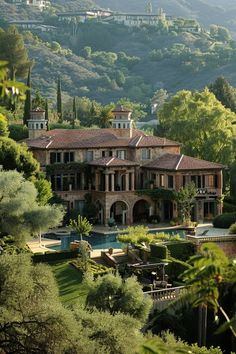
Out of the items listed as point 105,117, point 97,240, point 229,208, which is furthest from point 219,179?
point 105,117

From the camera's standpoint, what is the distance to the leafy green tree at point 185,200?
4702 cm

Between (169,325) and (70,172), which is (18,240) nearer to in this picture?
(169,325)

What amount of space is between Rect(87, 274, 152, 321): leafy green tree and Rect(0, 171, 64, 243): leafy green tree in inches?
381

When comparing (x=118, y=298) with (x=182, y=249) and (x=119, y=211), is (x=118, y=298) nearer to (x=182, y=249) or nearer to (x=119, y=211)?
(x=182, y=249)

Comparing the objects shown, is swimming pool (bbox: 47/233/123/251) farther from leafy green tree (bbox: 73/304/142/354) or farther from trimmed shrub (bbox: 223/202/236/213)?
leafy green tree (bbox: 73/304/142/354)

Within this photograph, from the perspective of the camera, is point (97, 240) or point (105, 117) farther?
point (105, 117)

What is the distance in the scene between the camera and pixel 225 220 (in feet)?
147

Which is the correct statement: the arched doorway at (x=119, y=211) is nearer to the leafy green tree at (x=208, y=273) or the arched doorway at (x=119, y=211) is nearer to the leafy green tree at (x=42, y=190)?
the leafy green tree at (x=42, y=190)

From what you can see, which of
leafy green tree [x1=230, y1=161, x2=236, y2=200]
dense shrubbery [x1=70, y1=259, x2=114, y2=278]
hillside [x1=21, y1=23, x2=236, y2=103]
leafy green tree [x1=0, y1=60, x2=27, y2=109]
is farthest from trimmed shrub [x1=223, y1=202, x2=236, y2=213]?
hillside [x1=21, y1=23, x2=236, y2=103]

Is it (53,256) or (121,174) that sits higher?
(121,174)

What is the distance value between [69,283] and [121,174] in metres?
19.7

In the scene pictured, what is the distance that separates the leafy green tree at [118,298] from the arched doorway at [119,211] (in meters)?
24.4

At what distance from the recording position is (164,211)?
49719mm

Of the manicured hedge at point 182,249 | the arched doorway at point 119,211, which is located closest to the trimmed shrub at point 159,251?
the manicured hedge at point 182,249
